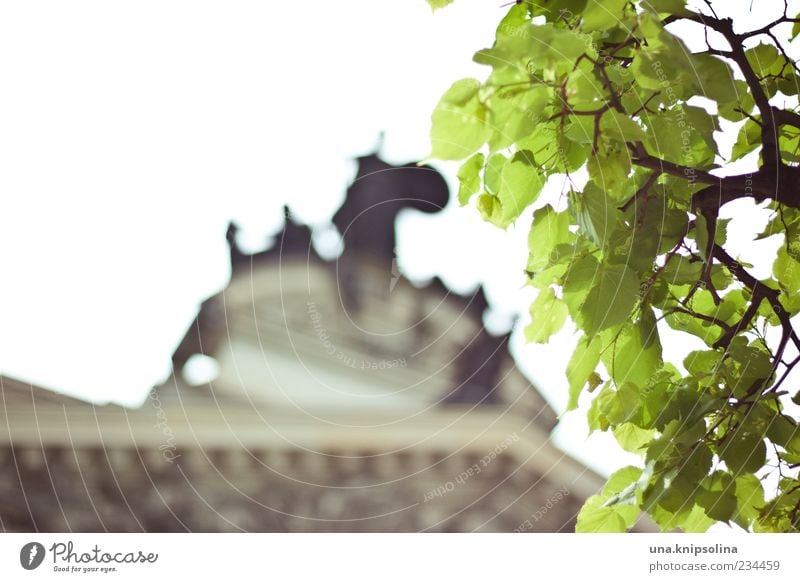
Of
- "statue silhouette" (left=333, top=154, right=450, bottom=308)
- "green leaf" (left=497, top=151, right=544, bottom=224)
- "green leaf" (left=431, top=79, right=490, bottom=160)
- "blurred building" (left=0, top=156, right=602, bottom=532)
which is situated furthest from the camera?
"blurred building" (left=0, top=156, right=602, bottom=532)

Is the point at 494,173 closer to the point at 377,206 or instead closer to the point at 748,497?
the point at 748,497

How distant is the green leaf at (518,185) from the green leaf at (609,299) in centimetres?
9

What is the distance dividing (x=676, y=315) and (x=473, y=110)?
398 millimetres

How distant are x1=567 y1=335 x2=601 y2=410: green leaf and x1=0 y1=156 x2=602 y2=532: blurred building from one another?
1.08 meters

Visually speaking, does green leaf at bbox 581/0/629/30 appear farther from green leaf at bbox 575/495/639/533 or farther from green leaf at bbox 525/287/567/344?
green leaf at bbox 575/495/639/533

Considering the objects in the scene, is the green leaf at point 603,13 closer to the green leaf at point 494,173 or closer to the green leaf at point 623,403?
the green leaf at point 494,173

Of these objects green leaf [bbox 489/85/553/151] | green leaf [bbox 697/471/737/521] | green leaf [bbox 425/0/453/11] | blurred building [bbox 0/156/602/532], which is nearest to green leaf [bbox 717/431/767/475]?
green leaf [bbox 697/471/737/521]

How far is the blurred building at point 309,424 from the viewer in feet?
6.18

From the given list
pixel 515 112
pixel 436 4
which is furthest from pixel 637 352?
pixel 436 4

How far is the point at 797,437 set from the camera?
71 centimetres

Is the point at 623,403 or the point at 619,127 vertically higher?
the point at 619,127
